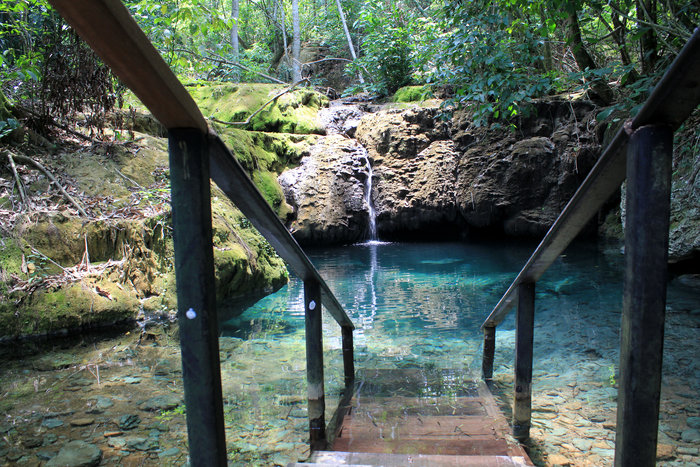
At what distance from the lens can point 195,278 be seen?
1.03 m

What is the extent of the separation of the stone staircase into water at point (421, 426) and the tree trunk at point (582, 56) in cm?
427

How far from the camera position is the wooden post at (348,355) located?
10.3ft

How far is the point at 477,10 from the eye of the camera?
5941 millimetres

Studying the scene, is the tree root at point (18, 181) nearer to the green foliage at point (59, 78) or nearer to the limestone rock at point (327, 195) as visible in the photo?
the green foliage at point (59, 78)

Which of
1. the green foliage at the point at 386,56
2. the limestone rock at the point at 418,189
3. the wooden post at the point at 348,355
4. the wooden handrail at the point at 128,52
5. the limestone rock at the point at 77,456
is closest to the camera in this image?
the wooden handrail at the point at 128,52

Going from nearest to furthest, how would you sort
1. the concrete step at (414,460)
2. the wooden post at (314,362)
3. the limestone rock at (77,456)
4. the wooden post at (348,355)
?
the concrete step at (414,460) < the limestone rock at (77,456) < the wooden post at (314,362) < the wooden post at (348,355)

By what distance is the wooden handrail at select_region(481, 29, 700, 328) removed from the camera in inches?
33.8

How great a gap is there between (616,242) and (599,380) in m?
8.10

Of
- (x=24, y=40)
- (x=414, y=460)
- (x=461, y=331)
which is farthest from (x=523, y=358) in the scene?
(x=24, y=40)

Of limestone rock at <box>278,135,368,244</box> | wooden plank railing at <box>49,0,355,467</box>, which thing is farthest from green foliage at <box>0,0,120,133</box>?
wooden plank railing at <box>49,0,355,467</box>

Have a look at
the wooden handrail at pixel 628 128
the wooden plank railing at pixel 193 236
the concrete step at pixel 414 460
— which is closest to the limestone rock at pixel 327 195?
the concrete step at pixel 414 460

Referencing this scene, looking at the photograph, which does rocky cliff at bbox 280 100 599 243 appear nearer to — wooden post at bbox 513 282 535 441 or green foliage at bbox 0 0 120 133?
green foliage at bbox 0 0 120 133

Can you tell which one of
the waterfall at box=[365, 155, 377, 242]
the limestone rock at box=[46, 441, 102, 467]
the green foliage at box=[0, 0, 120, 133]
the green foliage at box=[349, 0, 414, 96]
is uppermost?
the green foliage at box=[349, 0, 414, 96]

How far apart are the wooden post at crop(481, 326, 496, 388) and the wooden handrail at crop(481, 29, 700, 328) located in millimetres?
1585
